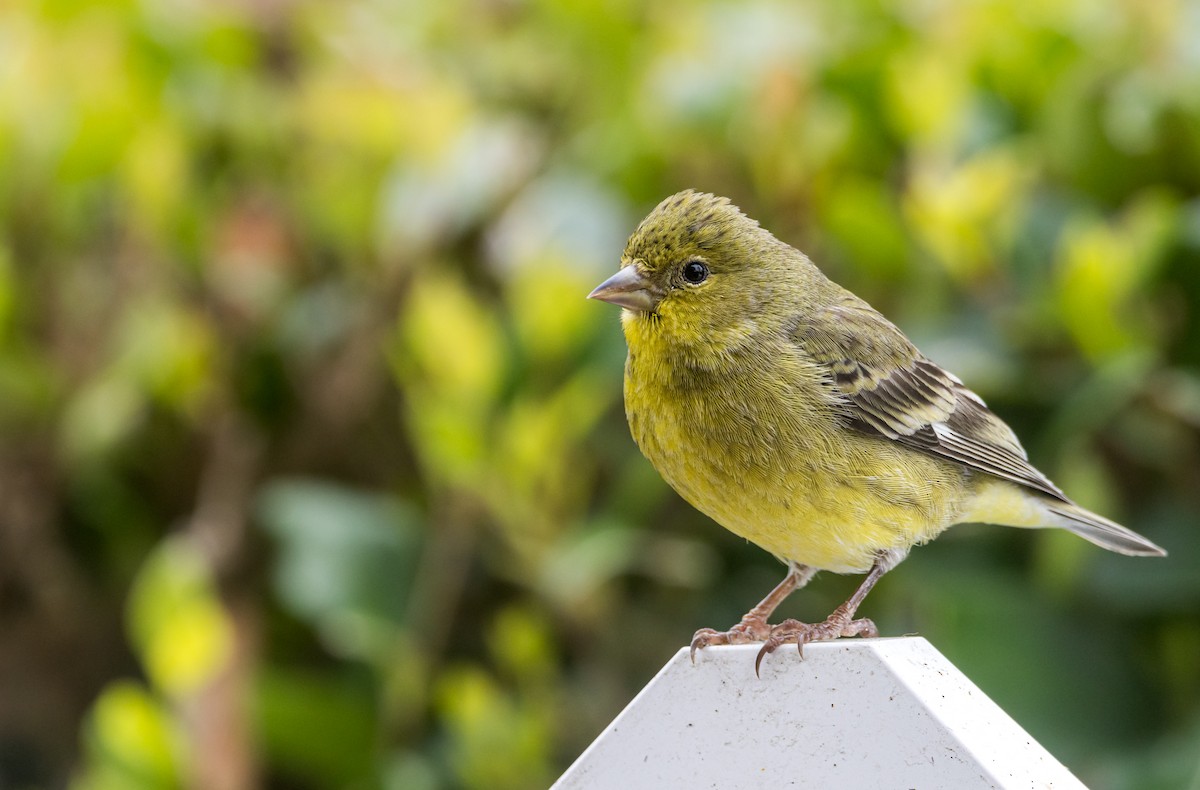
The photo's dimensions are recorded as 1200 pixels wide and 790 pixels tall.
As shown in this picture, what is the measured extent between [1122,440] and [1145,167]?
0.62 meters

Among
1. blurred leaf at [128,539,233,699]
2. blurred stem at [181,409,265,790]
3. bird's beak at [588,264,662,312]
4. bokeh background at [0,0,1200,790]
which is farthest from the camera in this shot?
blurred stem at [181,409,265,790]

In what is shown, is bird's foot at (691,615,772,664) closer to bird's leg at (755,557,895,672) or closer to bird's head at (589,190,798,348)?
bird's leg at (755,557,895,672)

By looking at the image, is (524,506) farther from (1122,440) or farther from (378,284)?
(1122,440)

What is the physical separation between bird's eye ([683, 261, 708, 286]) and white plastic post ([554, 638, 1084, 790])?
3.01ft

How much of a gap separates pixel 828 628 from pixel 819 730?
1.87 ft

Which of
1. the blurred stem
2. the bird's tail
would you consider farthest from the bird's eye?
the blurred stem

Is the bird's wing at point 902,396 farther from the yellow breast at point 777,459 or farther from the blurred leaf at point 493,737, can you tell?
the blurred leaf at point 493,737

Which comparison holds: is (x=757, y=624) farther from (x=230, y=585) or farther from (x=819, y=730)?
(x=230, y=585)

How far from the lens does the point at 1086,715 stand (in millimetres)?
3010

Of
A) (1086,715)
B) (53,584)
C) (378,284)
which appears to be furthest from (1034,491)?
(53,584)

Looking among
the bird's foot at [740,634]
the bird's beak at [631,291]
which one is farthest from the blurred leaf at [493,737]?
the bird's beak at [631,291]

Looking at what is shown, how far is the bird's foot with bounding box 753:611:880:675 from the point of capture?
5.85 feet

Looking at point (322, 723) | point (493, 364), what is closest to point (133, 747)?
point (322, 723)

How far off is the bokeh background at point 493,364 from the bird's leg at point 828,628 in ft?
1.86
